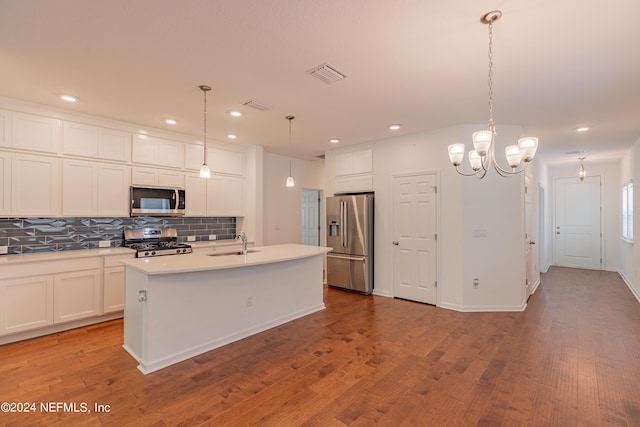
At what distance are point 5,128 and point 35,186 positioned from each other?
677 millimetres

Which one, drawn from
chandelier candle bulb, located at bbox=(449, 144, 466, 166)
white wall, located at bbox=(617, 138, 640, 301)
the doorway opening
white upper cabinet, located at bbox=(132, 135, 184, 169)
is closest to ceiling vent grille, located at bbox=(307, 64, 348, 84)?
chandelier candle bulb, located at bbox=(449, 144, 466, 166)

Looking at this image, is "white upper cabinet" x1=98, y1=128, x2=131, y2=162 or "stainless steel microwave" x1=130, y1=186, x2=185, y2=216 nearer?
"white upper cabinet" x1=98, y1=128, x2=131, y2=162

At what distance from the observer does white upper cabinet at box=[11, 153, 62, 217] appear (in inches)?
136

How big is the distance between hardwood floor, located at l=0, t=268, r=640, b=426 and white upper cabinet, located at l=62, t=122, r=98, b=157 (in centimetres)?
223

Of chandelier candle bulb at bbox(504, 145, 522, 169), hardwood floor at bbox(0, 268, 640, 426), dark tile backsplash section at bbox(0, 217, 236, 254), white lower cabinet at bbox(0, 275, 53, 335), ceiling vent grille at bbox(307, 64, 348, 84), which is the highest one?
ceiling vent grille at bbox(307, 64, 348, 84)

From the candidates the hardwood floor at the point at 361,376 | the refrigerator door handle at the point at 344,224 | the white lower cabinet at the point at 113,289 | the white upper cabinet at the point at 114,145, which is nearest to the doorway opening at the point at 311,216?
the refrigerator door handle at the point at 344,224

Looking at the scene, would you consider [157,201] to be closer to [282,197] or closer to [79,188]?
[79,188]

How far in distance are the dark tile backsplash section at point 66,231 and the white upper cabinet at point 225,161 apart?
110 cm

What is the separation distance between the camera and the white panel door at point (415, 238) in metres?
4.68

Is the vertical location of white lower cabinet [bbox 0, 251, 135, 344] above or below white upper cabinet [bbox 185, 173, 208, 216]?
below

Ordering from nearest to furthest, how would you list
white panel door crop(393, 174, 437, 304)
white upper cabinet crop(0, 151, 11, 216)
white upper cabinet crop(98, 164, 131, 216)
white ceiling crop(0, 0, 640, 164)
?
white ceiling crop(0, 0, 640, 164) → white upper cabinet crop(0, 151, 11, 216) → white upper cabinet crop(98, 164, 131, 216) → white panel door crop(393, 174, 437, 304)

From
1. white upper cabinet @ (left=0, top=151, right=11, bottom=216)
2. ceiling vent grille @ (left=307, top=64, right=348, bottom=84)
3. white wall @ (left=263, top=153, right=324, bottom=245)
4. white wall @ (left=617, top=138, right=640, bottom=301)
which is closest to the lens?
ceiling vent grille @ (left=307, top=64, right=348, bottom=84)

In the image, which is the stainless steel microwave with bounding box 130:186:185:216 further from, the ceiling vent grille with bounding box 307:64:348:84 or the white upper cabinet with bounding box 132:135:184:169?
the ceiling vent grille with bounding box 307:64:348:84

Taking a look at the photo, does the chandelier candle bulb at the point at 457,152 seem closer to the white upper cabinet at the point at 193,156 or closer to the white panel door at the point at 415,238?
the white panel door at the point at 415,238
